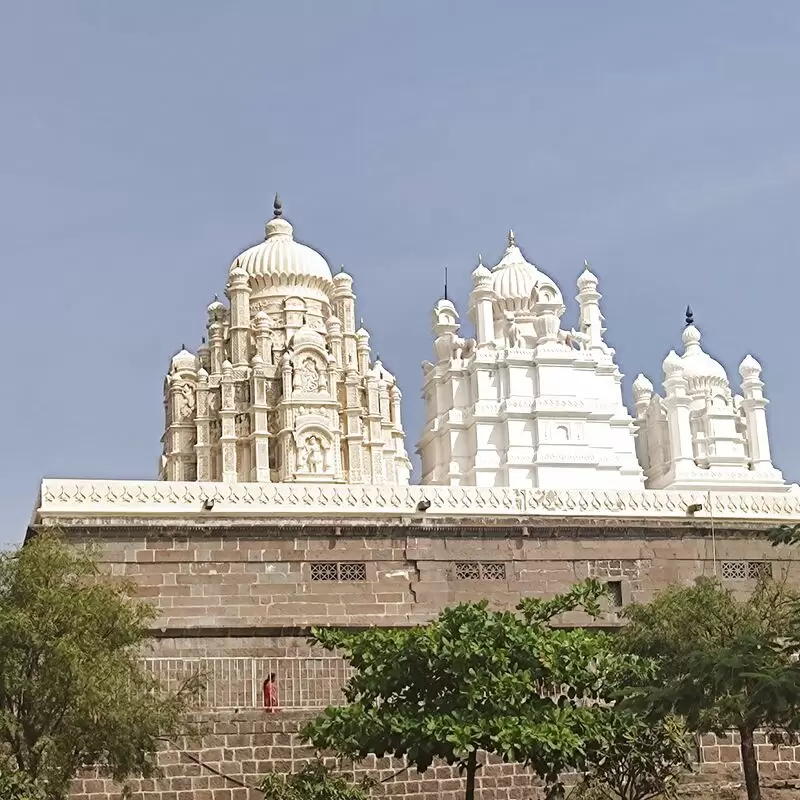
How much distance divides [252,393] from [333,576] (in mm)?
17120

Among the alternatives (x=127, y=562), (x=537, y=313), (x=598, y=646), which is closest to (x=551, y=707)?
(x=598, y=646)

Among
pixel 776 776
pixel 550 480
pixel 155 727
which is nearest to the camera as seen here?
pixel 155 727

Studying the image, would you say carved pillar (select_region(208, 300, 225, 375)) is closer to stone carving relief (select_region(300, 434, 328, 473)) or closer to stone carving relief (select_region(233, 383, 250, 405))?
stone carving relief (select_region(233, 383, 250, 405))

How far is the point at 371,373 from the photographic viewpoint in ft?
135

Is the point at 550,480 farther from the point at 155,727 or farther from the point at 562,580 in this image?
the point at 155,727

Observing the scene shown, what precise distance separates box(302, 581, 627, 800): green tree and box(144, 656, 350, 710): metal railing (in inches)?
143

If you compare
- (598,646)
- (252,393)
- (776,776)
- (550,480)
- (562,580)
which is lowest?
(776,776)

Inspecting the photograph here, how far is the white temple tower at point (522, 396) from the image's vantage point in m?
36.8

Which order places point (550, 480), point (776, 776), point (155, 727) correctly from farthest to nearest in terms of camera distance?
point (550, 480) → point (776, 776) → point (155, 727)

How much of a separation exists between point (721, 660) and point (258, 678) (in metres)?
9.57

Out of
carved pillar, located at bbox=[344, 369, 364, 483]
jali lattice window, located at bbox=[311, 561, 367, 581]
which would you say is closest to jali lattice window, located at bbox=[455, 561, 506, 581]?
jali lattice window, located at bbox=[311, 561, 367, 581]

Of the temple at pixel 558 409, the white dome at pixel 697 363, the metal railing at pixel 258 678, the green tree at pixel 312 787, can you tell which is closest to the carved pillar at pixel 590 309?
the temple at pixel 558 409

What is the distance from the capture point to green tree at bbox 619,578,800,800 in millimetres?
12672

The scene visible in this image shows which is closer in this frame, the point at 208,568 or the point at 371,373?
the point at 208,568
